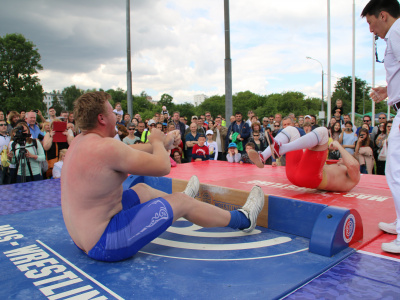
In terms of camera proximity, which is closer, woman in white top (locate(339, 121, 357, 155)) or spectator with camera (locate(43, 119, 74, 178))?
spectator with camera (locate(43, 119, 74, 178))

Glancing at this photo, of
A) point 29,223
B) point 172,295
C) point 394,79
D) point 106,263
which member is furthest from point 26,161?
point 394,79

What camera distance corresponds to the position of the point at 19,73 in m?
29.9

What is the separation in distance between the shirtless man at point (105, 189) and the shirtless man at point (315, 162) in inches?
62.4

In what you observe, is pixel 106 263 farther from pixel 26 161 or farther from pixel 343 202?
pixel 26 161

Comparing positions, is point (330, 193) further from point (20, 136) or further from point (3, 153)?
point (3, 153)

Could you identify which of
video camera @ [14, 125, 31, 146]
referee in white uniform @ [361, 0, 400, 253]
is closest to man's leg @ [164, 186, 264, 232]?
referee in white uniform @ [361, 0, 400, 253]

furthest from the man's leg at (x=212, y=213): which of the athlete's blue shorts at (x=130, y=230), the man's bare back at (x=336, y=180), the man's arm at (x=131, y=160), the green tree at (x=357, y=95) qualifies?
the green tree at (x=357, y=95)

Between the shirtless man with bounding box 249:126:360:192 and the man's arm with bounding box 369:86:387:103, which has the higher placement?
Answer: the man's arm with bounding box 369:86:387:103

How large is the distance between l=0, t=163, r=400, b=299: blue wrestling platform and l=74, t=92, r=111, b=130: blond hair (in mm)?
955

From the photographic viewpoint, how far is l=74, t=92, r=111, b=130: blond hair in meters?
1.95

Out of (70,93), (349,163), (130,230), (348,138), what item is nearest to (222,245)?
(130,230)

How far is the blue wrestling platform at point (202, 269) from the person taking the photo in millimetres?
1618

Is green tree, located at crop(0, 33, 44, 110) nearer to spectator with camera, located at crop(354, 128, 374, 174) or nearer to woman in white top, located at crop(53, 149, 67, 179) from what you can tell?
woman in white top, located at crop(53, 149, 67, 179)

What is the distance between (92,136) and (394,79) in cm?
224
